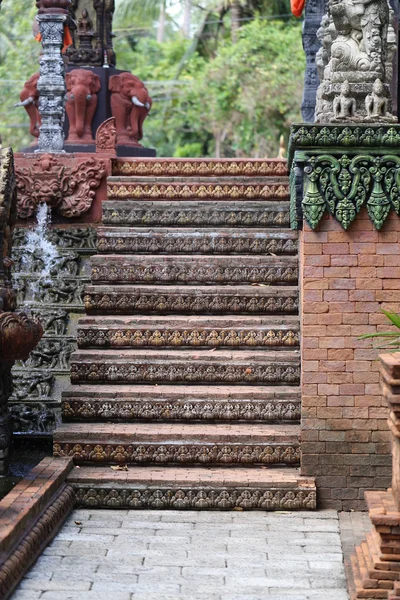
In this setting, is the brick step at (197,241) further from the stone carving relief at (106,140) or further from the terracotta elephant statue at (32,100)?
the terracotta elephant statue at (32,100)

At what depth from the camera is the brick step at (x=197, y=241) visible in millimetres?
9633

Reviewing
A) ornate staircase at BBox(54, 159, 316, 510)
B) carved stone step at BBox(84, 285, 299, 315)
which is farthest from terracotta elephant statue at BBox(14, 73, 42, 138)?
carved stone step at BBox(84, 285, 299, 315)

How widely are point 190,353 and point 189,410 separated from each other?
0.54 metres

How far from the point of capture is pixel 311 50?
1461cm

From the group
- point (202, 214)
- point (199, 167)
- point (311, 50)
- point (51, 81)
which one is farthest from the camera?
point (311, 50)

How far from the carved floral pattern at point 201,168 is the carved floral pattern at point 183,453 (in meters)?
3.30

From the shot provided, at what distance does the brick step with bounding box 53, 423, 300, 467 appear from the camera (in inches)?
318

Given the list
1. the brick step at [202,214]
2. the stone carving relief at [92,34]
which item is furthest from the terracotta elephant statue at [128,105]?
the brick step at [202,214]

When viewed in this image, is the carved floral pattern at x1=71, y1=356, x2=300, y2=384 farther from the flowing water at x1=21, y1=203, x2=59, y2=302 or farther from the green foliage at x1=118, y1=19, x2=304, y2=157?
the green foliage at x1=118, y1=19, x2=304, y2=157

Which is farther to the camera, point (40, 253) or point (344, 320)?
point (40, 253)

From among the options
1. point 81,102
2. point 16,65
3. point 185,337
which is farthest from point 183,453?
point 16,65

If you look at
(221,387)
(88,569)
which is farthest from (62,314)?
(88,569)

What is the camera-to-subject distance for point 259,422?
8.40m

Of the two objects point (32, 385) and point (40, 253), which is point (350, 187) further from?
point (40, 253)
